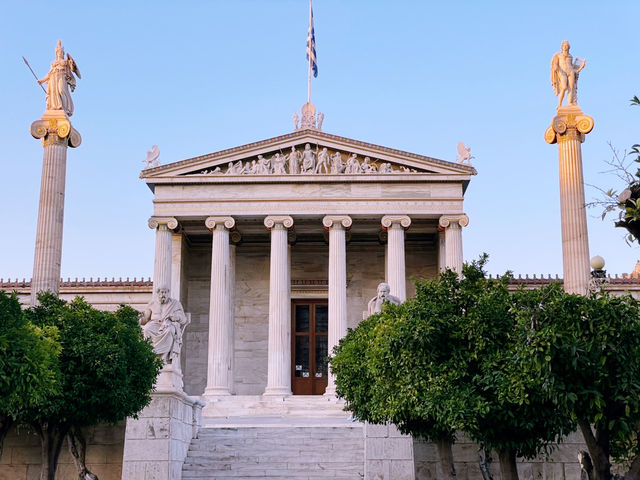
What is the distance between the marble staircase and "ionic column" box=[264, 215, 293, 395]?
9.88 meters

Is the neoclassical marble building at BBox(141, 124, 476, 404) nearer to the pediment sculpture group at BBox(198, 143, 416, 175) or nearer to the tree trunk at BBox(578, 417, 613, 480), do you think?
the pediment sculpture group at BBox(198, 143, 416, 175)

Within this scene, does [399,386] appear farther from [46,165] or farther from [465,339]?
[46,165]

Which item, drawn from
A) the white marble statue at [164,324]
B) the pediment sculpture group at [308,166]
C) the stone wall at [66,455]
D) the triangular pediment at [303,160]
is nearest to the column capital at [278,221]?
the triangular pediment at [303,160]

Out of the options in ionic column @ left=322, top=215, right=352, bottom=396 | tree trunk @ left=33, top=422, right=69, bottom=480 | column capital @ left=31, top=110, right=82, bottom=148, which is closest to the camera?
tree trunk @ left=33, top=422, right=69, bottom=480

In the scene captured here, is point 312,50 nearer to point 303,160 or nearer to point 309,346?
point 303,160

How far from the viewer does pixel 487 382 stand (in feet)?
51.2

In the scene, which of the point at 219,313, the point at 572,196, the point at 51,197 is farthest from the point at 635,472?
the point at 219,313

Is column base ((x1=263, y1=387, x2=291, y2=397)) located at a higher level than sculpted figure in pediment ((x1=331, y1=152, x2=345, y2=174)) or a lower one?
lower

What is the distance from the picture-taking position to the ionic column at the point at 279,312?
116 ft

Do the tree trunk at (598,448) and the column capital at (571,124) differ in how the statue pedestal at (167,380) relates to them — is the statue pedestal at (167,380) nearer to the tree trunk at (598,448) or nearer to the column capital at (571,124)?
the tree trunk at (598,448)

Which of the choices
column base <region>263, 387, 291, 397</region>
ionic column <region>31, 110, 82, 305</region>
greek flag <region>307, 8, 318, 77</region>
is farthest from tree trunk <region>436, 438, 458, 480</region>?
greek flag <region>307, 8, 318, 77</region>

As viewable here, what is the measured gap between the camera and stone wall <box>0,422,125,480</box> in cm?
2014

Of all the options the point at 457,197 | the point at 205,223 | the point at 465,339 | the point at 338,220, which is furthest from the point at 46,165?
the point at 465,339

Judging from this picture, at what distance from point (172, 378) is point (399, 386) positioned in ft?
21.0
